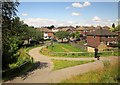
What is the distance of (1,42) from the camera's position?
17.0 meters

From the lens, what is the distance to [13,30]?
63.3 feet

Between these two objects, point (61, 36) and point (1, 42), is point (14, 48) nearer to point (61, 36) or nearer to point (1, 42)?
point (1, 42)

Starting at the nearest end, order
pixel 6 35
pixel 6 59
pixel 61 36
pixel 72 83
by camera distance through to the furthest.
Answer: pixel 72 83 → pixel 6 35 → pixel 6 59 → pixel 61 36

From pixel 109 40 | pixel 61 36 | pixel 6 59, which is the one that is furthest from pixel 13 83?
pixel 61 36

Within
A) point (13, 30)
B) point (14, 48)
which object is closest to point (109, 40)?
point (14, 48)

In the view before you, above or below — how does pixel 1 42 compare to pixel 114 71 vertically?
above

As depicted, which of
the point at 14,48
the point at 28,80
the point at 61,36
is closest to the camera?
the point at 28,80

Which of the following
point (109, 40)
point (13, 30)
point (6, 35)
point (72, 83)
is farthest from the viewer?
point (109, 40)

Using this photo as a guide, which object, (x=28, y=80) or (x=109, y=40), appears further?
(x=109, y=40)

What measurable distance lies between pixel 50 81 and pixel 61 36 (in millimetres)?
66407

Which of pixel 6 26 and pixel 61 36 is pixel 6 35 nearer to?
pixel 6 26

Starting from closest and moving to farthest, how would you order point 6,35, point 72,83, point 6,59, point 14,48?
point 72,83, point 6,35, point 6,59, point 14,48

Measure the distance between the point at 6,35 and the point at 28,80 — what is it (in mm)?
4422

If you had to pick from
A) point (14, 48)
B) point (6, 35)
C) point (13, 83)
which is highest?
point (6, 35)
